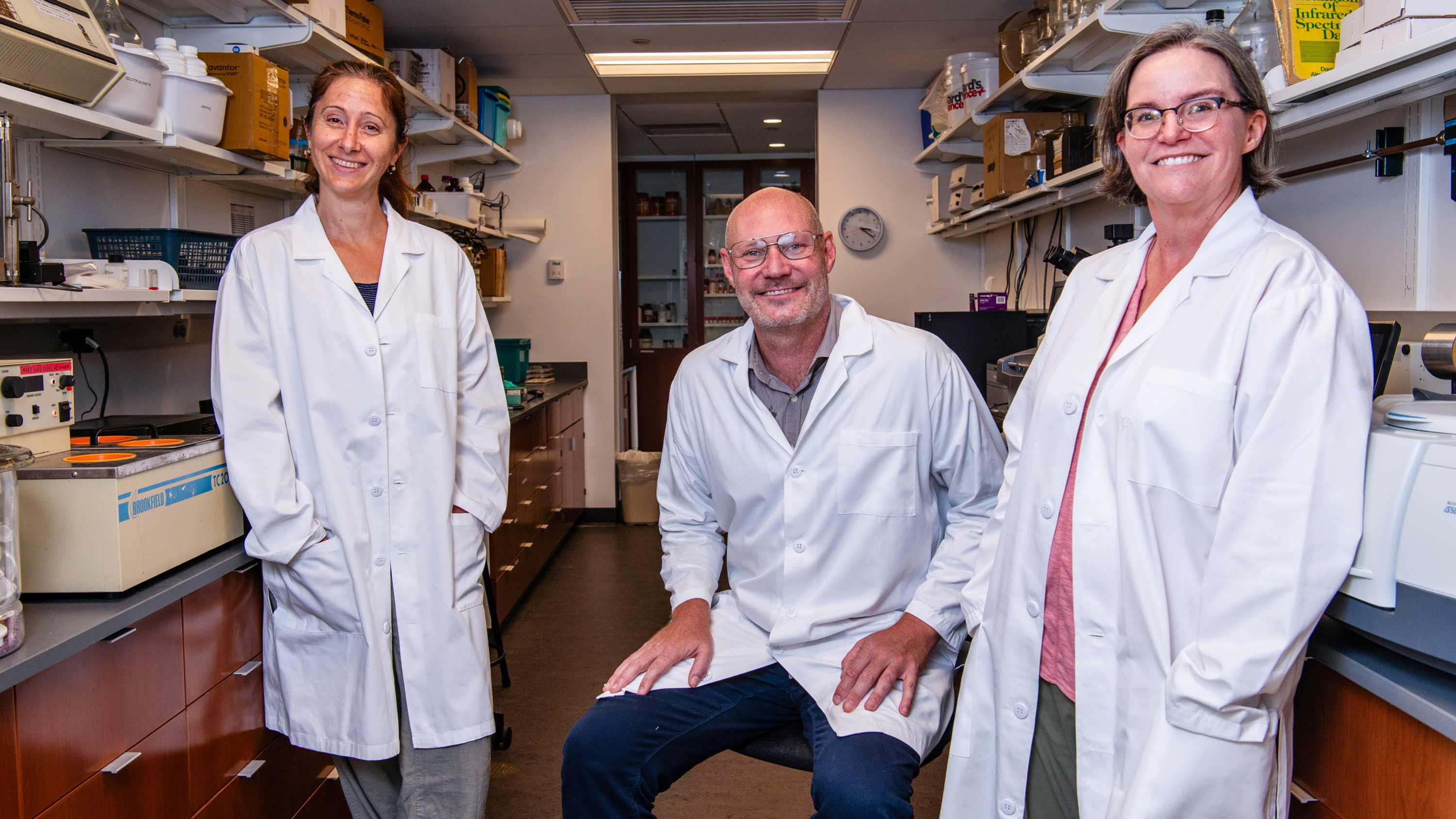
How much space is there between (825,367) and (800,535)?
1.04 feet

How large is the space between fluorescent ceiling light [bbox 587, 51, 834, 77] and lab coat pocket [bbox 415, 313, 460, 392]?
10.6ft

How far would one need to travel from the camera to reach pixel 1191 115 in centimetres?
122

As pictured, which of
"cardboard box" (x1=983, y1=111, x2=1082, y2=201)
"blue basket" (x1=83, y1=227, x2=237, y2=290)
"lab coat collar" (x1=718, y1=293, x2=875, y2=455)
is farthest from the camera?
"cardboard box" (x1=983, y1=111, x2=1082, y2=201)

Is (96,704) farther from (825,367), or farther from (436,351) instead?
(825,367)

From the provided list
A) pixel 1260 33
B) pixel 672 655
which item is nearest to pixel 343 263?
pixel 672 655

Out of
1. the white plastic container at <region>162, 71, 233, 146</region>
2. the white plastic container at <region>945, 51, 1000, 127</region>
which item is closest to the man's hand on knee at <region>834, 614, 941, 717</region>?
the white plastic container at <region>162, 71, 233, 146</region>

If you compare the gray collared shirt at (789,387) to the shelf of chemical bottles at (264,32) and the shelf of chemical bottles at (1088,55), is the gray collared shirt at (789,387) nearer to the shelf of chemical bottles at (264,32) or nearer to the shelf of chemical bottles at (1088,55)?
the shelf of chemical bottles at (1088,55)

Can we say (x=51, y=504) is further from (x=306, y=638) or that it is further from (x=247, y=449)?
(x=306, y=638)

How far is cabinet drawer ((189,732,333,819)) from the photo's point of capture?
5.65 ft

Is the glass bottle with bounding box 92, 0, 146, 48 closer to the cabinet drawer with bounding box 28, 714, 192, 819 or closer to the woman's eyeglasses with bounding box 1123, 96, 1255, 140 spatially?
the cabinet drawer with bounding box 28, 714, 192, 819

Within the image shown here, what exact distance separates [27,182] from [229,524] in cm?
101

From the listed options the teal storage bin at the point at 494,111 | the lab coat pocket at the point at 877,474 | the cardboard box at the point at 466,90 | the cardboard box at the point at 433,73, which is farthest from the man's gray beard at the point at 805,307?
the teal storage bin at the point at 494,111

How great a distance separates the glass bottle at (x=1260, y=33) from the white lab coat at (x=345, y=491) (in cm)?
170

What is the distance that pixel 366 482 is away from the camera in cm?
174
